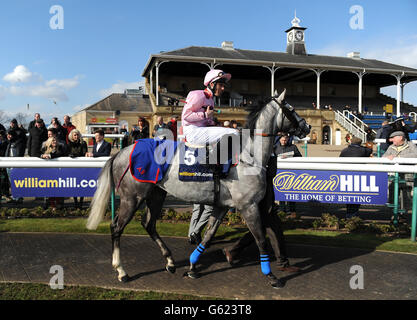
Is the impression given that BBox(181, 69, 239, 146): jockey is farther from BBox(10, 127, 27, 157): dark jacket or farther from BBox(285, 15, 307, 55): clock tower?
BBox(285, 15, 307, 55): clock tower

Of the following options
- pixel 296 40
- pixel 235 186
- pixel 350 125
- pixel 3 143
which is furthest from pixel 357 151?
pixel 296 40

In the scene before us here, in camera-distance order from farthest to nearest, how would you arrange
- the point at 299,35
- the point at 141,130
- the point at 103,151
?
the point at 299,35 < the point at 141,130 < the point at 103,151

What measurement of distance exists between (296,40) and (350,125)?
49.2 ft

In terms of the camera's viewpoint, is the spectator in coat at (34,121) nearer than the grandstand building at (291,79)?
Yes

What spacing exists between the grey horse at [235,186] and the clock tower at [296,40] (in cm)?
3915

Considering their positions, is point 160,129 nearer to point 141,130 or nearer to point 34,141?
point 141,130

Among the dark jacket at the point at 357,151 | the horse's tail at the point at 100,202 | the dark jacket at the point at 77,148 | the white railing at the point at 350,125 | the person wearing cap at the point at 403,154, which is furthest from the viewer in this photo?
the white railing at the point at 350,125

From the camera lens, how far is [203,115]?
408 cm

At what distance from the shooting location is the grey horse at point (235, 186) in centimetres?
392

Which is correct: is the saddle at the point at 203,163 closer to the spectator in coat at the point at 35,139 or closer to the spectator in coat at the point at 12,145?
the spectator in coat at the point at 35,139

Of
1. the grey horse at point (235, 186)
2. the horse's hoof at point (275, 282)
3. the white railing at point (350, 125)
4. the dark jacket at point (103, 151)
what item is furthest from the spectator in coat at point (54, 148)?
the white railing at point (350, 125)

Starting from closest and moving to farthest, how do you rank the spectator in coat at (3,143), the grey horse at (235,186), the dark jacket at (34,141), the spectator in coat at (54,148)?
the grey horse at (235,186) < the spectator in coat at (54,148) < the dark jacket at (34,141) < the spectator in coat at (3,143)
